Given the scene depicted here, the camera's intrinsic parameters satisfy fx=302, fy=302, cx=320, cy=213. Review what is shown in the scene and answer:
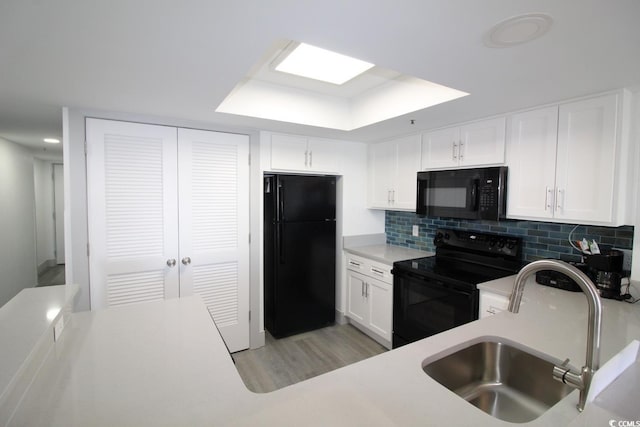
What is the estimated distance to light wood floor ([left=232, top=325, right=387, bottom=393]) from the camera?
→ 2492 mm

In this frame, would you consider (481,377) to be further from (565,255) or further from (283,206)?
(283,206)

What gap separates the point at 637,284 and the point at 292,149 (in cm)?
273

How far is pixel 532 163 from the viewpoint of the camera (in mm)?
2098

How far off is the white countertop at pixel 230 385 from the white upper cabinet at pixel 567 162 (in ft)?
2.37

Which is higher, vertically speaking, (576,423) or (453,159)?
(453,159)

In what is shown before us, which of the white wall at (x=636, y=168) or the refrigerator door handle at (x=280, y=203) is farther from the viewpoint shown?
the refrigerator door handle at (x=280, y=203)

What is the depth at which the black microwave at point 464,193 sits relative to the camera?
7.39 ft

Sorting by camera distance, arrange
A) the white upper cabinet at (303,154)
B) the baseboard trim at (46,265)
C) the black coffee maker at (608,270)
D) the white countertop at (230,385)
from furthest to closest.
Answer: the baseboard trim at (46,265) < the white upper cabinet at (303,154) < the black coffee maker at (608,270) < the white countertop at (230,385)

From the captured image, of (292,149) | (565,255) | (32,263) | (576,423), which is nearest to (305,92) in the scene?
(292,149)

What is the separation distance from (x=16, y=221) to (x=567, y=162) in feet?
19.2

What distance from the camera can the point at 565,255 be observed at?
2.16 metres

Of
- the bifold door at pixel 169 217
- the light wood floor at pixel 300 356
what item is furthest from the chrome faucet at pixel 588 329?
the bifold door at pixel 169 217

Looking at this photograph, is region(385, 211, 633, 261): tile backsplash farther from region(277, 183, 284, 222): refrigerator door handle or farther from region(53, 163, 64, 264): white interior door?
region(53, 163, 64, 264): white interior door

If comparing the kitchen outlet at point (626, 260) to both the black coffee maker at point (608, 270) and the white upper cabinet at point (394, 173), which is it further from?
the white upper cabinet at point (394, 173)
